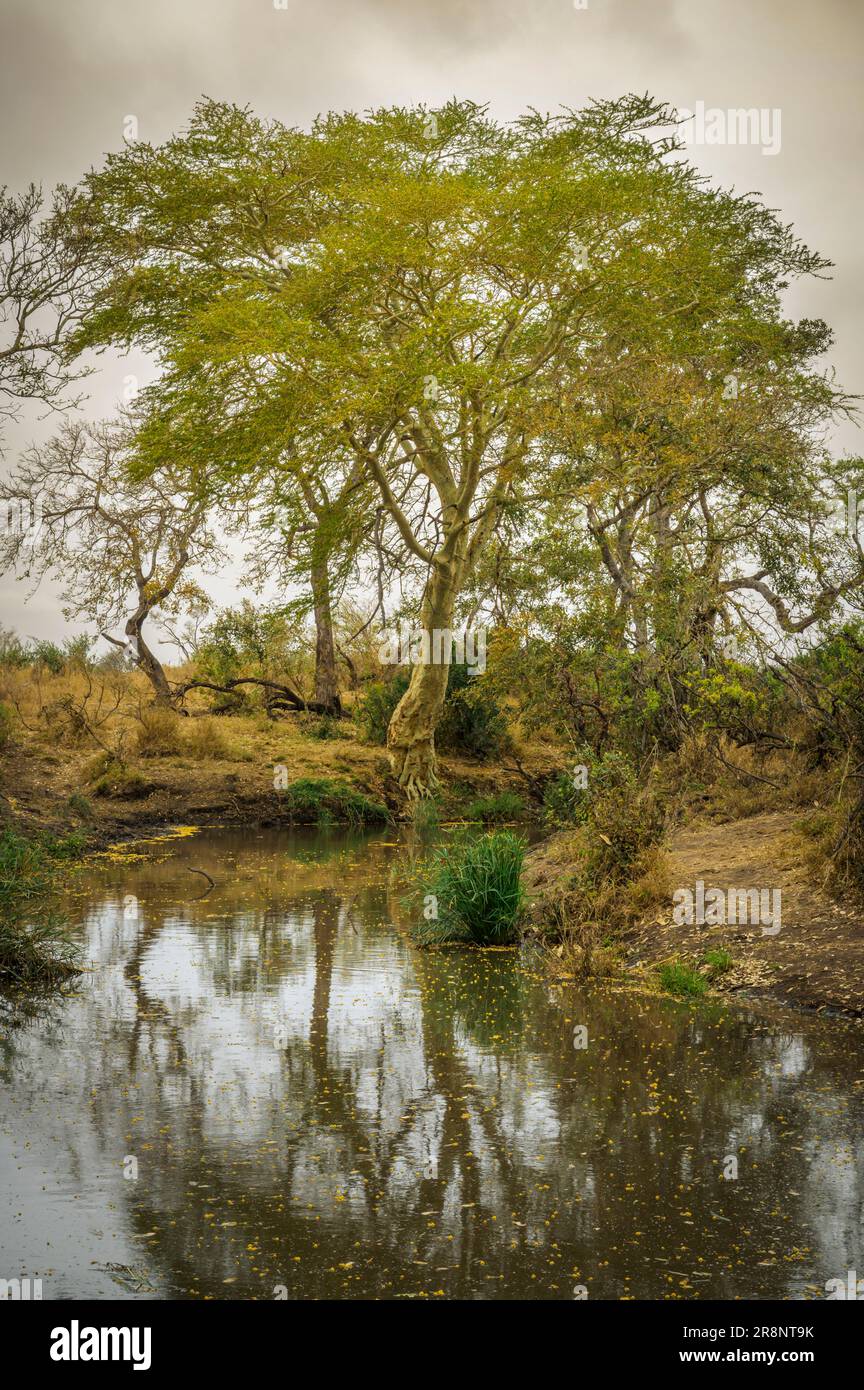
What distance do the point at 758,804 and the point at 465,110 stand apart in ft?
53.5

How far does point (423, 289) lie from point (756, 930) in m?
15.2

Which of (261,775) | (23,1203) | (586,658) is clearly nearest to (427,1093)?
(23,1203)

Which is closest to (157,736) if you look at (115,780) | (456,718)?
→ (115,780)

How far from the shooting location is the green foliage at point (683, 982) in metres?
9.36

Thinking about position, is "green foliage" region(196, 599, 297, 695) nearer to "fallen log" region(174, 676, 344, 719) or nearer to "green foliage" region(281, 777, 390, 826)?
"fallen log" region(174, 676, 344, 719)

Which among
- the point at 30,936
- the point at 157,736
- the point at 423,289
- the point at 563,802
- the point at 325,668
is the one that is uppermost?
the point at 423,289

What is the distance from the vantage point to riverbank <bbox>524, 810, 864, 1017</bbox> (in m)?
9.16

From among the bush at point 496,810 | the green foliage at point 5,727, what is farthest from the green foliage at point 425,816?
the green foliage at point 5,727

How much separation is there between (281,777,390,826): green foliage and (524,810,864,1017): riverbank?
9.21m

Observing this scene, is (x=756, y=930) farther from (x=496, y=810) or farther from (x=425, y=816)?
(x=496, y=810)

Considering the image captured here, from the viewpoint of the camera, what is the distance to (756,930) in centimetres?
1020

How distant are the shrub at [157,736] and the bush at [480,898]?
39.3 feet

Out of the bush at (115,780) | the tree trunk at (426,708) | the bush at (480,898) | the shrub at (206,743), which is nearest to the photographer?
the bush at (480,898)

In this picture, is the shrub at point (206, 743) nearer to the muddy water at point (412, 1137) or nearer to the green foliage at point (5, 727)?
the green foliage at point (5, 727)
